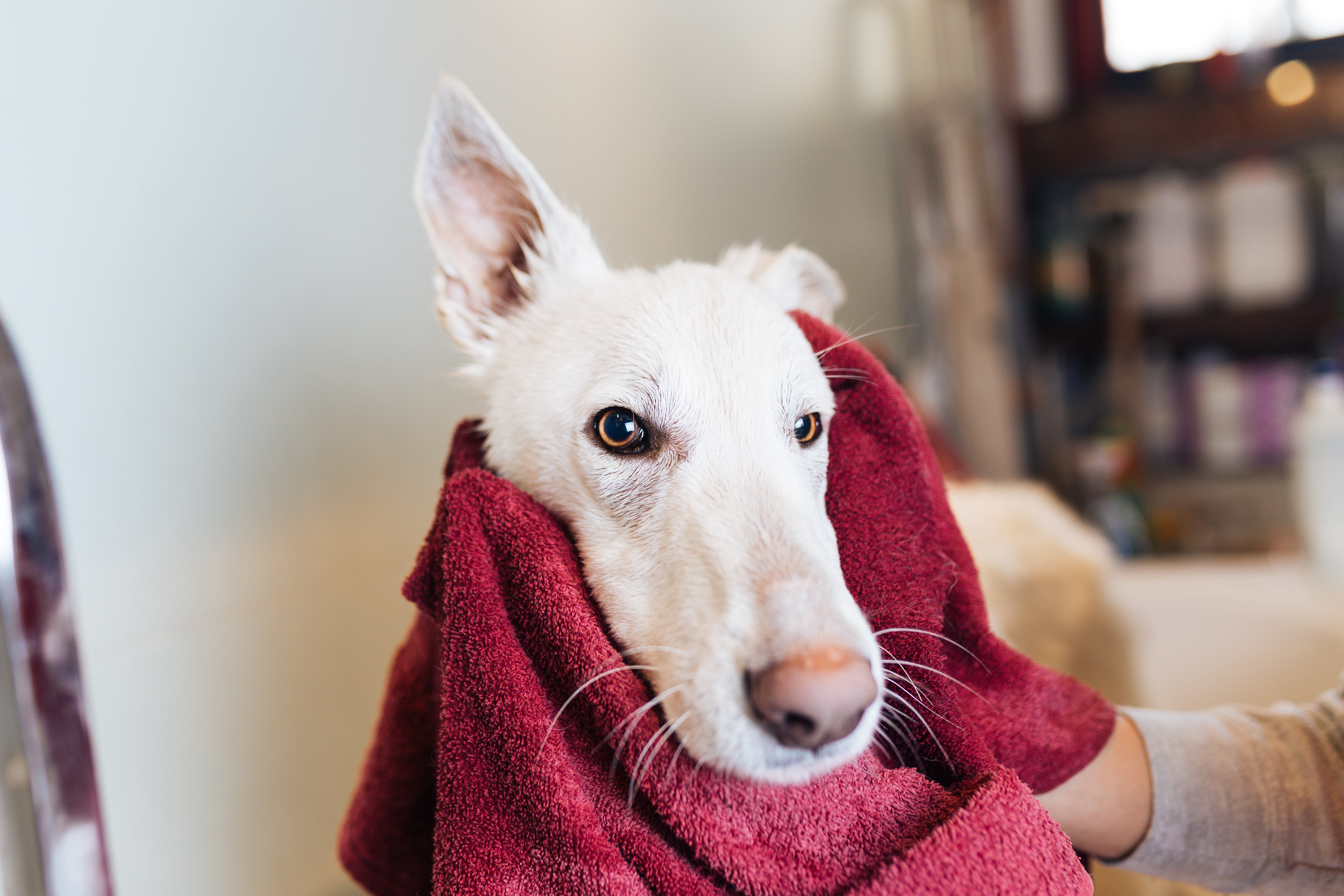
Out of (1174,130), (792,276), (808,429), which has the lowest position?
(808,429)

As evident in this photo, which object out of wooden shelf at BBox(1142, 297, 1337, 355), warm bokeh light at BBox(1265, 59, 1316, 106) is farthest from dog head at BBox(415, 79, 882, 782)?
warm bokeh light at BBox(1265, 59, 1316, 106)

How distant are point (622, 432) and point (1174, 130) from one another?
279 centimetres

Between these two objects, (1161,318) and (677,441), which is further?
(1161,318)

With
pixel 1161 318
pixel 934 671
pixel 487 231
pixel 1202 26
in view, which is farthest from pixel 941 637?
pixel 1202 26

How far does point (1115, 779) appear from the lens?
521 millimetres

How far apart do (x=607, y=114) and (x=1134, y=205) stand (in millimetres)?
2350

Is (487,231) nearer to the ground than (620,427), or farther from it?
farther from it

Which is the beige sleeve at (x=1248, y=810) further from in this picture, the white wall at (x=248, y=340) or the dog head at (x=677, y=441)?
the white wall at (x=248, y=340)

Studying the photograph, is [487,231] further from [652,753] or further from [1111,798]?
[1111,798]

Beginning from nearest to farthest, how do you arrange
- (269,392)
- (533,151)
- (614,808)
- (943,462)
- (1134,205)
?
(614,808)
(269,392)
(533,151)
(943,462)
(1134,205)

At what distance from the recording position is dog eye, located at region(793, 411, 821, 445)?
0.52 metres

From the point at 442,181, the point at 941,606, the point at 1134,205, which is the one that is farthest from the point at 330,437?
the point at 1134,205

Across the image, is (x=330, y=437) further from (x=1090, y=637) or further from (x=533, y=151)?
(x=1090, y=637)

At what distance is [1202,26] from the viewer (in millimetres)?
2375
